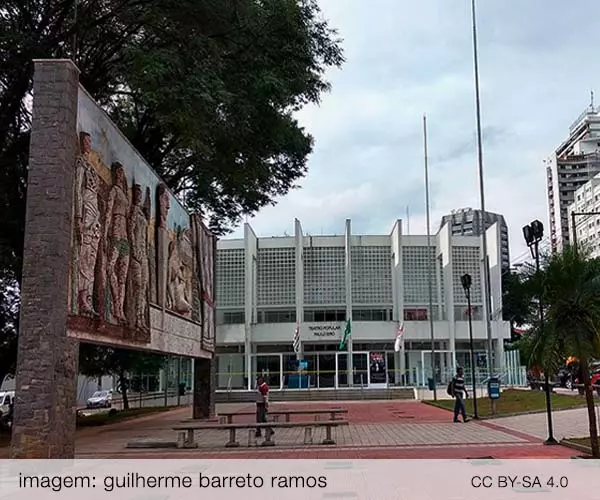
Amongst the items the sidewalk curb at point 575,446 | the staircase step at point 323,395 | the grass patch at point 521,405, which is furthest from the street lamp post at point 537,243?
the staircase step at point 323,395

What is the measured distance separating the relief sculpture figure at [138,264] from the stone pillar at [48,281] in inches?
141

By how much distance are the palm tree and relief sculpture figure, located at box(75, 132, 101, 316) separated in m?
8.95

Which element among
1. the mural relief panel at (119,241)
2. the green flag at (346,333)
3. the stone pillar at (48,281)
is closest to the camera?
the stone pillar at (48,281)

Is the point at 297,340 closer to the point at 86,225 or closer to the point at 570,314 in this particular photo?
the point at 86,225

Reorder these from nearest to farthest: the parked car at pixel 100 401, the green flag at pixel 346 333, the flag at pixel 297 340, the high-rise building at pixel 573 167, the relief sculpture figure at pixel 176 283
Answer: the relief sculpture figure at pixel 176 283
the flag at pixel 297 340
the green flag at pixel 346 333
the parked car at pixel 100 401
the high-rise building at pixel 573 167

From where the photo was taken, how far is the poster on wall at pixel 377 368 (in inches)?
1959

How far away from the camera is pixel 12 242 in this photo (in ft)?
69.8

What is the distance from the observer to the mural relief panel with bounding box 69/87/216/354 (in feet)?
45.7

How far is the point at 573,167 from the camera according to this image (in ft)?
386

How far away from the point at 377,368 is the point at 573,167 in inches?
3212

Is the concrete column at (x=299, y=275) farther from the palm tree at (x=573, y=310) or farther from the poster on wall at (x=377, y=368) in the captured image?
the palm tree at (x=573, y=310)

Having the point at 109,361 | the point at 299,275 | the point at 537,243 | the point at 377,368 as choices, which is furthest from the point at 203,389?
the point at 377,368

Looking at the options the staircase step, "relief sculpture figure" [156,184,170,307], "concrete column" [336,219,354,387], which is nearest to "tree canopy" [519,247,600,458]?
"relief sculpture figure" [156,184,170,307]
